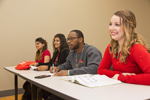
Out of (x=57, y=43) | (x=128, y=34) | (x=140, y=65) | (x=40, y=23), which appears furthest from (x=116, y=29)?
(x=40, y=23)

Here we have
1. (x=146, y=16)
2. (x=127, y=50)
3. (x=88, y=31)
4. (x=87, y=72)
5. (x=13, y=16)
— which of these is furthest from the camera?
(x=146, y=16)

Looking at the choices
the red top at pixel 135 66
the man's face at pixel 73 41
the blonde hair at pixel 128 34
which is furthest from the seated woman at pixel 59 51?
the blonde hair at pixel 128 34

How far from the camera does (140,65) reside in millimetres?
1438

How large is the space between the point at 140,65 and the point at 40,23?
9.85ft

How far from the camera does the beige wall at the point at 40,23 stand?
373 centimetres

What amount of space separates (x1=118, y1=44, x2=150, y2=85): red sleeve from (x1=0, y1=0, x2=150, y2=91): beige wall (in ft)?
9.42

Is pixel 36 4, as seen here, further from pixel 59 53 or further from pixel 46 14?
pixel 59 53

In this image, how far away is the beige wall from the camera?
147 inches

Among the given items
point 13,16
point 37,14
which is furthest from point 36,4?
point 13,16

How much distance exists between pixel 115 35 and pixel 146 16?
4511mm

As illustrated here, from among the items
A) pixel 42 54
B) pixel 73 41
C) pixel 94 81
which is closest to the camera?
pixel 94 81

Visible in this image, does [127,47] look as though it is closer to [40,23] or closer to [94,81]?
[94,81]

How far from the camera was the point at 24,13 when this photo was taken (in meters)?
3.87

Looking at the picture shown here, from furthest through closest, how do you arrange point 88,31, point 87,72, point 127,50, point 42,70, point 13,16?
point 88,31
point 13,16
point 42,70
point 87,72
point 127,50
